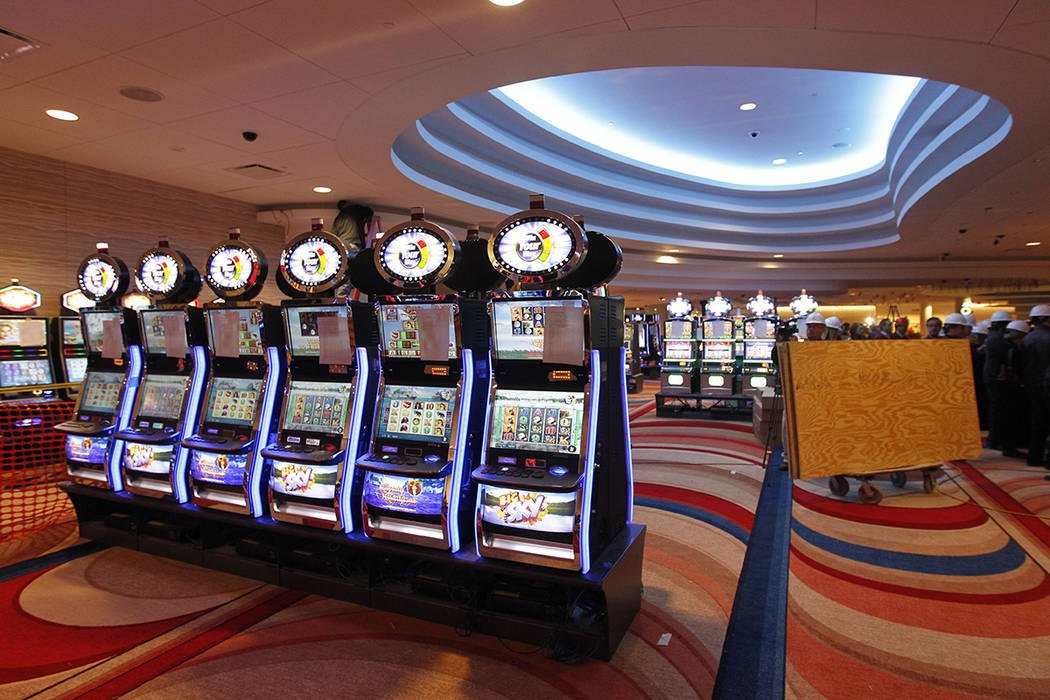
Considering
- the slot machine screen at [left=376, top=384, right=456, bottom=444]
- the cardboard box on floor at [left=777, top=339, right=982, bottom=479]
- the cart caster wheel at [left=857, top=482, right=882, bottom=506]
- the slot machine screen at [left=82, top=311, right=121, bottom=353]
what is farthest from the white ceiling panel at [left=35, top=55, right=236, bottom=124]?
the cart caster wheel at [left=857, top=482, right=882, bottom=506]

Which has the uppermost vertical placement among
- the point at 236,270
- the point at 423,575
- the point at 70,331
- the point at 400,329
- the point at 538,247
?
the point at 236,270

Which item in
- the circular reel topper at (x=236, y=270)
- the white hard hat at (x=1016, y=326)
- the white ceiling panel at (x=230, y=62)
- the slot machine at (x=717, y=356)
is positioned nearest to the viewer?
the white ceiling panel at (x=230, y=62)

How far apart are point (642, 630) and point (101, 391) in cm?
426

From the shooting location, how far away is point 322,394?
3.50 meters

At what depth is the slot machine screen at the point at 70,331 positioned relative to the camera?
641cm

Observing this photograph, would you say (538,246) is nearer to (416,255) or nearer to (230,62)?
(416,255)

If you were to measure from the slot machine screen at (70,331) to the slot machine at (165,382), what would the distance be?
2.89 meters

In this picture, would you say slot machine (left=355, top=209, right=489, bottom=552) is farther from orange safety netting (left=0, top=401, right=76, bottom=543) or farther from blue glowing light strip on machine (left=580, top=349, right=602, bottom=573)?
orange safety netting (left=0, top=401, right=76, bottom=543)

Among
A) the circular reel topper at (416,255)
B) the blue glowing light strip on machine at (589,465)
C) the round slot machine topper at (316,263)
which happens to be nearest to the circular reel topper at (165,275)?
the round slot machine topper at (316,263)

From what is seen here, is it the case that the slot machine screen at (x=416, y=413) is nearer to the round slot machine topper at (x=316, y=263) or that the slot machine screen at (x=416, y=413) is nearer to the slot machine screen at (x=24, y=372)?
the round slot machine topper at (x=316, y=263)

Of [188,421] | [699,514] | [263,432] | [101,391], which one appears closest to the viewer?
[263,432]

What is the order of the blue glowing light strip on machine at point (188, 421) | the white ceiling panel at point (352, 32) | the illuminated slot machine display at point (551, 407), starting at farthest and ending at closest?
the blue glowing light strip on machine at point (188, 421) < the white ceiling panel at point (352, 32) < the illuminated slot machine display at point (551, 407)

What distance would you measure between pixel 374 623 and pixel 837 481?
4070 mm

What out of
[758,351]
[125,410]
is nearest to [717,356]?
[758,351]
